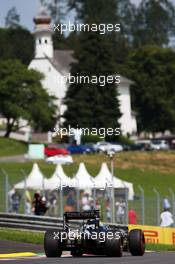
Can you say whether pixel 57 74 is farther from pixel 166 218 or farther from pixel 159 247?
pixel 159 247

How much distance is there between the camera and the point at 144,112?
117 metres

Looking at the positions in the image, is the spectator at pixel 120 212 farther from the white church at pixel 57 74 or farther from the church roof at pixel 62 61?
the church roof at pixel 62 61

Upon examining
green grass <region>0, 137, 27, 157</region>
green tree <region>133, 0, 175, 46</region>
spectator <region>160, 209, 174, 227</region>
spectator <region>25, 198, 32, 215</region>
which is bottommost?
spectator <region>160, 209, 174, 227</region>

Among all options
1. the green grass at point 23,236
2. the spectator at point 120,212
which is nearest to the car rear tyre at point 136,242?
the green grass at point 23,236

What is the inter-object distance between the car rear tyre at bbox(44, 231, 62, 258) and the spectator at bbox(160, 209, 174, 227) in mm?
10123

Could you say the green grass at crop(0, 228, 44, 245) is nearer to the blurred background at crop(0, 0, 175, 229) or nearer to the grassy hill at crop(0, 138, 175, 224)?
the blurred background at crop(0, 0, 175, 229)

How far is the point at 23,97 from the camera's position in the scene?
87.4 meters

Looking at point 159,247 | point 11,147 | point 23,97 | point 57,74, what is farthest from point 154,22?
point 159,247

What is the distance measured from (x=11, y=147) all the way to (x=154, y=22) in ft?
328

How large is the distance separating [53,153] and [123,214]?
3987 centimetres

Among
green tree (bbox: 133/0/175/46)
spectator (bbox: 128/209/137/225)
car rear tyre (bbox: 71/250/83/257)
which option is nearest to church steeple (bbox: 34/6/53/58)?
spectator (bbox: 128/209/137/225)

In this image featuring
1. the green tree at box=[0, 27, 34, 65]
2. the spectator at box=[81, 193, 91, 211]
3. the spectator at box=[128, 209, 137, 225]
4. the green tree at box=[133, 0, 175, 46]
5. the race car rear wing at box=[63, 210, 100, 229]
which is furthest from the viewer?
the green tree at box=[133, 0, 175, 46]

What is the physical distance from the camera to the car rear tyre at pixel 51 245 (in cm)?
1973

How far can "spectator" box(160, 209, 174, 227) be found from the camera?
98.3ft
